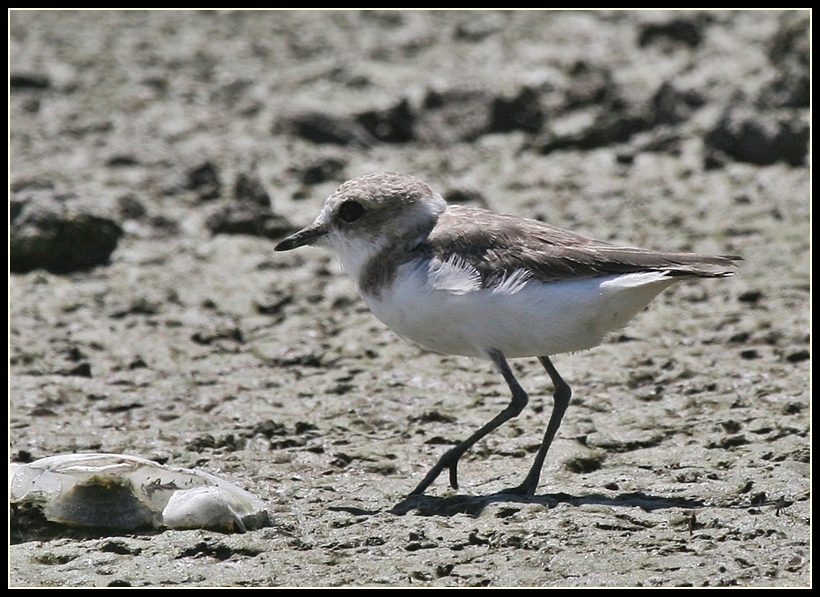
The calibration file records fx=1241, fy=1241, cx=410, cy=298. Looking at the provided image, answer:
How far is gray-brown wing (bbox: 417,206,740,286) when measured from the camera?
16.4 feet

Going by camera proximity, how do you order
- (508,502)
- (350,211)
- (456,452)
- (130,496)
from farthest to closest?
(350,211) < (456,452) < (508,502) < (130,496)

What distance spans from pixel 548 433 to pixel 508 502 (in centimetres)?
48

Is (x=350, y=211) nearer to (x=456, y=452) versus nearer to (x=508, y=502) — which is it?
(x=456, y=452)

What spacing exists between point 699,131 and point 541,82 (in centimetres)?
139

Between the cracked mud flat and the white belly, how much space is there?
0.63 metres

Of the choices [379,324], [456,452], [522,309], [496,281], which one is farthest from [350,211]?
[379,324]

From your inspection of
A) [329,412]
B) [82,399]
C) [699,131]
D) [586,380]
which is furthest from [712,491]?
[699,131]

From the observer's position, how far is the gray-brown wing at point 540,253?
498 cm

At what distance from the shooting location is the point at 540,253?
201 inches

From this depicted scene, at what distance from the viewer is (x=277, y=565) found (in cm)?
433

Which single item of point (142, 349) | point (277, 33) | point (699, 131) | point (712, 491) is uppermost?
point (277, 33)

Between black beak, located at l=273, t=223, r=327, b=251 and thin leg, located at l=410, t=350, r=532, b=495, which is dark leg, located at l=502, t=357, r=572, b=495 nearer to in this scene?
thin leg, located at l=410, t=350, r=532, b=495

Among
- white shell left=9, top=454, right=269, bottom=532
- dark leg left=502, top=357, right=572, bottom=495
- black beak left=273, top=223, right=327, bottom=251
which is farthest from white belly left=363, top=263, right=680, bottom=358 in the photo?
white shell left=9, top=454, right=269, bottom=532

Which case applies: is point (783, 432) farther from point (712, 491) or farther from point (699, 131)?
point (699, 131)
